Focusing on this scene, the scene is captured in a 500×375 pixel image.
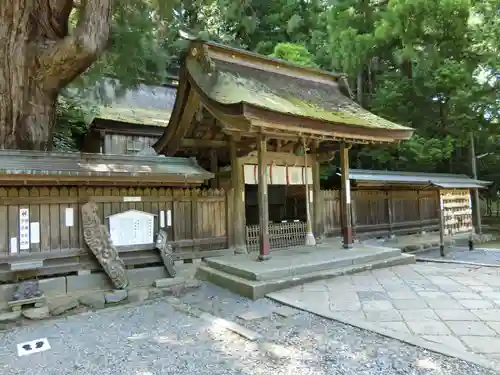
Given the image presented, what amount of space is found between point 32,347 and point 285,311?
365 cm

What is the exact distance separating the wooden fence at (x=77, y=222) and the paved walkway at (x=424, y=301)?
2.91m

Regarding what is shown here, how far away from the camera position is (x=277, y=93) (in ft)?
30.4

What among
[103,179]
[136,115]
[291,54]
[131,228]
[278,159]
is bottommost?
[131,228]

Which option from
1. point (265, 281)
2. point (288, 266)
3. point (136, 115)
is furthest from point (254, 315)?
point (136, 115)

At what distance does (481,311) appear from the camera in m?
5.29

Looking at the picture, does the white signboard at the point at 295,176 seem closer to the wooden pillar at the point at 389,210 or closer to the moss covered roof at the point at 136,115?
the wooden pillar at the point at 389,210

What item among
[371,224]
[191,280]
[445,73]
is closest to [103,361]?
[191,280]

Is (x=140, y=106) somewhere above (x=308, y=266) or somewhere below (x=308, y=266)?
above

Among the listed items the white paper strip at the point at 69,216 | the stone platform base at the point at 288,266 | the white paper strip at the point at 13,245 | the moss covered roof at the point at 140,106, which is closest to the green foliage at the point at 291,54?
the moss covered roof at the point at 140,106

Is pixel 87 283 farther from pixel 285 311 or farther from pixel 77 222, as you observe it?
pixel 285 311

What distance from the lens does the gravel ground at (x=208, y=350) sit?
151 inches

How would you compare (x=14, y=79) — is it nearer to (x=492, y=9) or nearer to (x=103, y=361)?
(x=103, y=361)

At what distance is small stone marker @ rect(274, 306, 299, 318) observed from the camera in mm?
5566

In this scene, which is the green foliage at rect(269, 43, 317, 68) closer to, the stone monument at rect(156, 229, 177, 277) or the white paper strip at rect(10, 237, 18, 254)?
the stone monument at rect(156, 229, 177, 277)
